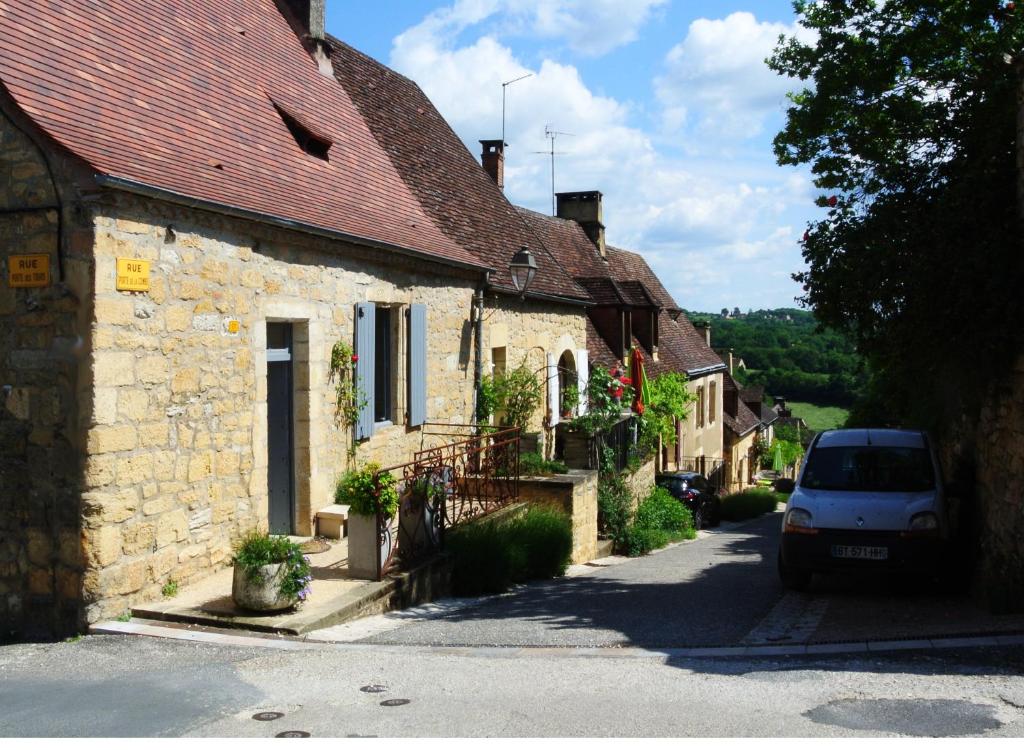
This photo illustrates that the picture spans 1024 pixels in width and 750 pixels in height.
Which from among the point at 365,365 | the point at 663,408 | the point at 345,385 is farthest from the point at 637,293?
the point at 345,385

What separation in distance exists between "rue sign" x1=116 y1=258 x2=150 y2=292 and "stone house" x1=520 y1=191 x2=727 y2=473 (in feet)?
40.4

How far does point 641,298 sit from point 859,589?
1644 cm

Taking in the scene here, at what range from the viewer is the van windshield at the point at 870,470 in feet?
29.7

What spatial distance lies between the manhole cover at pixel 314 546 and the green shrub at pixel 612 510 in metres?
6.58

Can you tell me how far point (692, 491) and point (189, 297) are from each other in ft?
51.9

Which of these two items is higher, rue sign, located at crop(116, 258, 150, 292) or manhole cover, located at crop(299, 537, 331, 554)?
rue sign, located at crop(116, 258, 150, 292)

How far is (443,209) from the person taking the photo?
15.0m

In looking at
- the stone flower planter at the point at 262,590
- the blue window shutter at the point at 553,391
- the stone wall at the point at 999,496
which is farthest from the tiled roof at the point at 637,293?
the stone flower planter at the point at 262,590

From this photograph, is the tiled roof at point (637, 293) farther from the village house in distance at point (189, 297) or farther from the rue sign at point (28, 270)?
the rue sign at point (28, 270)

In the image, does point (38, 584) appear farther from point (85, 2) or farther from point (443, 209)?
point (443, 209)

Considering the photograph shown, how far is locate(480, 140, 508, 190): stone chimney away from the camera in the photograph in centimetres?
2188

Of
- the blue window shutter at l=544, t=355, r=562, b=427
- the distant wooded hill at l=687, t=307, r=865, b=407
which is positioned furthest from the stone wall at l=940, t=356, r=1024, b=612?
the distant wooded hill at l=687, t=307, r=865, b=407

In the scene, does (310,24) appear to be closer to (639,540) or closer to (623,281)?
(639,540)

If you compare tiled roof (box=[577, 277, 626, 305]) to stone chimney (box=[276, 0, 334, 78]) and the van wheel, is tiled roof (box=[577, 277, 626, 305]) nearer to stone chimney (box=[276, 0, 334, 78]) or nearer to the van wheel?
stone chimney (box=[276, 0, 334, 78])
